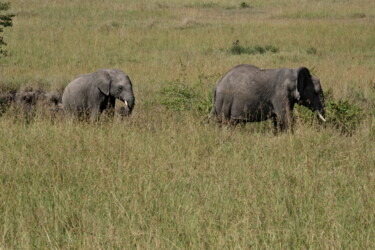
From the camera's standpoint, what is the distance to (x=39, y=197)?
191 inches

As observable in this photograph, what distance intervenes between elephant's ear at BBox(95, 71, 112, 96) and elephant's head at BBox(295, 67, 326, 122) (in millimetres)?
2835

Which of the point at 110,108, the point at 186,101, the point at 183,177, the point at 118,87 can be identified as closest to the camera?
the point at 183,177

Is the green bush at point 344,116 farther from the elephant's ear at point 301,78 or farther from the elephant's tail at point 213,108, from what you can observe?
the elephant's tail at point 213,108

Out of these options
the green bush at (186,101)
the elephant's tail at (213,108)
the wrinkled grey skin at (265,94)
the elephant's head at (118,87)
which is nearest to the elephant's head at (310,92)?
the wrinkled grey skin at (265,94)

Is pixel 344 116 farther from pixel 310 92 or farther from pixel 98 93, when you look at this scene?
pixel 98 93

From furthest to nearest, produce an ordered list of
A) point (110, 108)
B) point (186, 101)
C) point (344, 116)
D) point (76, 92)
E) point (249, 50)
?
point (249, 50) → point (186, 101) → point (76, 92) → point (110, 108) → point (344, 116)

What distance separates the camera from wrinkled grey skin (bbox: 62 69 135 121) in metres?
9.34

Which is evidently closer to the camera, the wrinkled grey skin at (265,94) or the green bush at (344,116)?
the wrinkled grey skin at (265,94)

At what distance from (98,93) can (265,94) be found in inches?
104

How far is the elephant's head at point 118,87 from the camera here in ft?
30.3

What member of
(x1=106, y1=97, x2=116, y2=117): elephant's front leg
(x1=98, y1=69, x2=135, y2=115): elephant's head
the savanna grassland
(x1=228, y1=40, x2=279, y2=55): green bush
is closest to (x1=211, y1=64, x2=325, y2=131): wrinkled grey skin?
the savanna grassland

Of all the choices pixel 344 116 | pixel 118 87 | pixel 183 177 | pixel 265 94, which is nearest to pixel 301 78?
pixel 265 94

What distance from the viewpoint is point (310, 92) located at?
333 inches

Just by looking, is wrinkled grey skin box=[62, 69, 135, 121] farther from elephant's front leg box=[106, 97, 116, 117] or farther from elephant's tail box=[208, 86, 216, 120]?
elephant's tail box=[208, 86, 216, 120]
